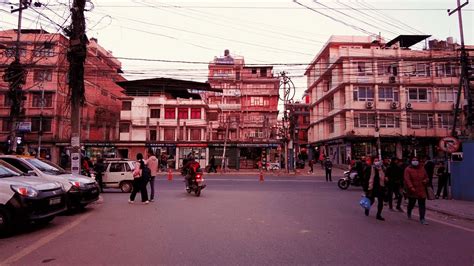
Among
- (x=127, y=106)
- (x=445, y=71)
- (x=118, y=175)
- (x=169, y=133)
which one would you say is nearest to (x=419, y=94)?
(x=445, y=71)

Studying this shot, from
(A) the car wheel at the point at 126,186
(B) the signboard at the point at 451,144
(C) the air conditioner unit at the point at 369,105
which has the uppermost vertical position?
(C) the air conditioner unit at the point at 369,105

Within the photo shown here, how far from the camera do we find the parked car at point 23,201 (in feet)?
21.1

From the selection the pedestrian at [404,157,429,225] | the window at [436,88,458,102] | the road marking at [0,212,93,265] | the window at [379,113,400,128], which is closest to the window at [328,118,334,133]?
the window at [379,113,400,128]

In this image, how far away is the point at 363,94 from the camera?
41906 millimetres

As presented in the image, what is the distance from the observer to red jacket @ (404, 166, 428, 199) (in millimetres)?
8406

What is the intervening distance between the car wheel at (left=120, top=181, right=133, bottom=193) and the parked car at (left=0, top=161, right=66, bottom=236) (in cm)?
858

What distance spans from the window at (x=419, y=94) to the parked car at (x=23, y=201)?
1734 inches

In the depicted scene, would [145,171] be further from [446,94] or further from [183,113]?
[446,94]

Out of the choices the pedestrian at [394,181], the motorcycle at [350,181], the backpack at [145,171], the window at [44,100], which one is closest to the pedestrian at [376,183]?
the pedestrian at [394,181]

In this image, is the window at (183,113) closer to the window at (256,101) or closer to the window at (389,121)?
the window at (389,121)

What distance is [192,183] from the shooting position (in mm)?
13688

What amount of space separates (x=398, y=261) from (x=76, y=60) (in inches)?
498

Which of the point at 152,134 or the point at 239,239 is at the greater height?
the point at 152,134

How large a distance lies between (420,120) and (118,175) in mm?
39082
